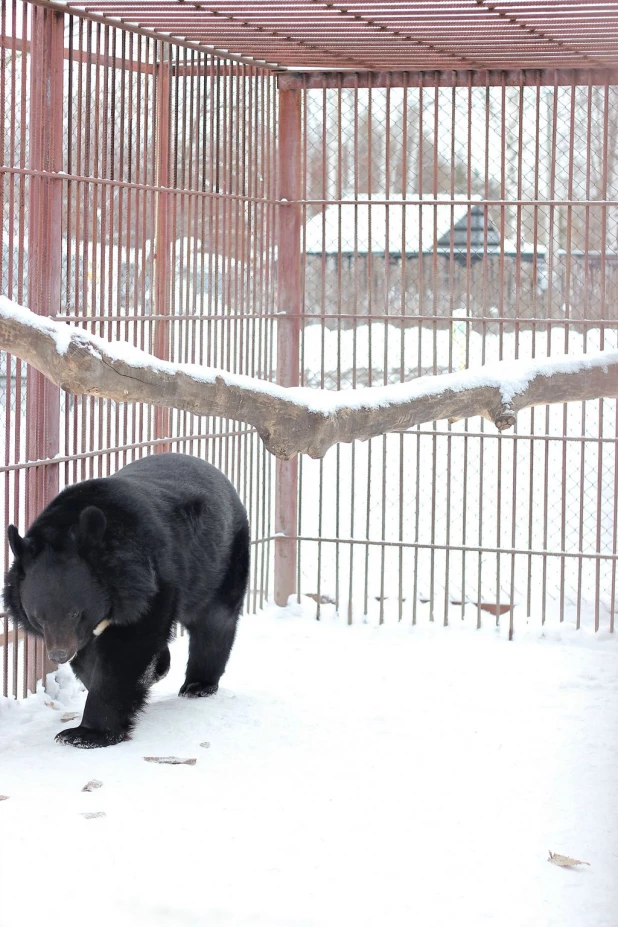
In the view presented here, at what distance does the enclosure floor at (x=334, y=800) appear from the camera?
11.9 feet

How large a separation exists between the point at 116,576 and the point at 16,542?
0.45 m

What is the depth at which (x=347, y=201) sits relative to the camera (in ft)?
24.2

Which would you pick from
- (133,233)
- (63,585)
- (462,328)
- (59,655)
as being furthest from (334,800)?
(462,328)

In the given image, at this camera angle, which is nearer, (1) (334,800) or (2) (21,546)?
(1) (334,800)

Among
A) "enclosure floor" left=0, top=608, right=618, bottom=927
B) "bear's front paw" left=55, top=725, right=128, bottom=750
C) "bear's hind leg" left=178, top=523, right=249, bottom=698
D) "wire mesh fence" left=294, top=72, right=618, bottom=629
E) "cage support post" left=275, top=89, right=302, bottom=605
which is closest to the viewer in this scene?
"enclosure floor" left=0, top=608, right=618, bottom=927

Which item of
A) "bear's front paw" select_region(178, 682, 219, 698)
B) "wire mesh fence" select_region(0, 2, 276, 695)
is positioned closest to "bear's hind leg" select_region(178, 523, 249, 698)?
"bear's front paw" select_region(178, 682, 219, 698)

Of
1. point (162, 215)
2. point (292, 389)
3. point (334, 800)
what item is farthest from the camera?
point (162, 215)

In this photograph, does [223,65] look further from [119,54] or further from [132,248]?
[132,248]

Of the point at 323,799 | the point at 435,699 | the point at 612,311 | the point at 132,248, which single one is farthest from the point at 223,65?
the point at 323,799

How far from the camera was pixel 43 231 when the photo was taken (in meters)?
5.69

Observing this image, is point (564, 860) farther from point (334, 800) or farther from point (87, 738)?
point (87, 738)

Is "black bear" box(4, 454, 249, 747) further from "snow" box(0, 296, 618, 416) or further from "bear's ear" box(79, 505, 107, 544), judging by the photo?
"snow" box(0, 296, 618, 416)

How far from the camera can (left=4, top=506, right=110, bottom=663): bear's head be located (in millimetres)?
4969

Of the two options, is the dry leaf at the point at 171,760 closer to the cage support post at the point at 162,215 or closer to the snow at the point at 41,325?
the snow at the point at 41,325
